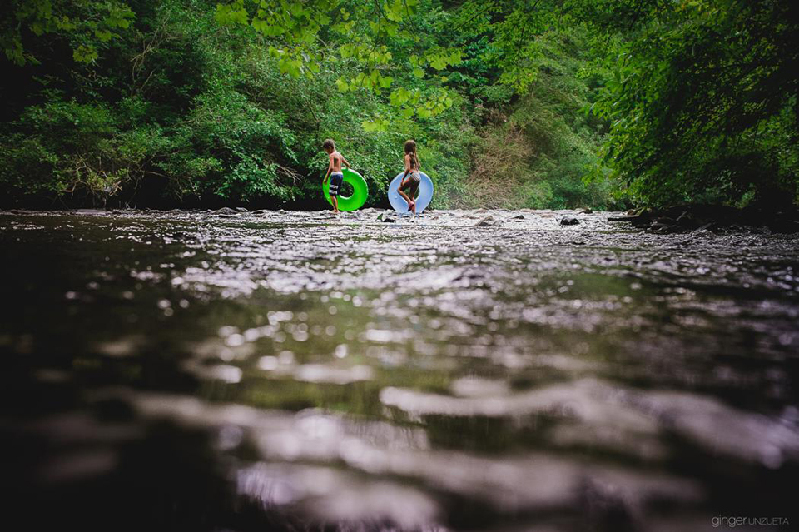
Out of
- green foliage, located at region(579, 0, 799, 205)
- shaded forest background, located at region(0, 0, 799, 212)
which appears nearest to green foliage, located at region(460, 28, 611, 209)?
shaded forest background, located at region(0, 0, 799, 212)

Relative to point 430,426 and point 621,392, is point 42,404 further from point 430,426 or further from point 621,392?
point 621,392

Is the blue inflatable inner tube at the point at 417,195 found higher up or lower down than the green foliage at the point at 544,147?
lower down

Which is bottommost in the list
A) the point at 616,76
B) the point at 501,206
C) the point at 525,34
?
the point at 501,206

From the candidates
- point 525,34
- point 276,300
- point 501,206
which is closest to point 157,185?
point 525,34

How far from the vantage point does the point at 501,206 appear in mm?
25422

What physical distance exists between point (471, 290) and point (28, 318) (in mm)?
1300

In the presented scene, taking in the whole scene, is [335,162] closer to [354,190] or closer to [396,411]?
[354,190]

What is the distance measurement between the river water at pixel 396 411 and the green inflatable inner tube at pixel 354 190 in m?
10.7

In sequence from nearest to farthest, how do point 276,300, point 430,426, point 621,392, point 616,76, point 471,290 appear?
point 430,426, point 621,392, point 276,300, point 471,290, point 616,76

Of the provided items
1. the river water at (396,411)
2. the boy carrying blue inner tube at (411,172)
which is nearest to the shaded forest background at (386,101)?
the boy carrying blue inner tube at (411,172)

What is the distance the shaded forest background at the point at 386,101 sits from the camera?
464 centimetres

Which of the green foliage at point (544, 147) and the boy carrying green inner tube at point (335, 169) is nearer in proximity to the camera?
the boy carrying green inner tube at point (335, 169)

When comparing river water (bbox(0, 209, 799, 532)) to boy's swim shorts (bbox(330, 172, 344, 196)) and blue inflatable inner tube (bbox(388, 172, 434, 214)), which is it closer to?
boy's swim shorts (bbox(330, 172, 344, 196))

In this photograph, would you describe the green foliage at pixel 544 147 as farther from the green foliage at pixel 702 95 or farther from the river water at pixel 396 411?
the river water at pixel 396 411
